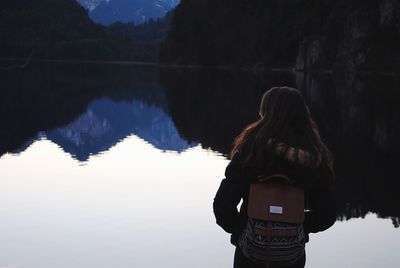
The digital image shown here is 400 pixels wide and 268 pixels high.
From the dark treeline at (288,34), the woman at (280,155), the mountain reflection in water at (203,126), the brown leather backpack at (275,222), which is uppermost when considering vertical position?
the dark treeline at (288,34)

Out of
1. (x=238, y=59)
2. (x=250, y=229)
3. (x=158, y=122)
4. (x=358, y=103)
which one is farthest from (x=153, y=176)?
(x=238, y=59)

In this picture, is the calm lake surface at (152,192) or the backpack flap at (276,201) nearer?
the backpack flap at (276,201)

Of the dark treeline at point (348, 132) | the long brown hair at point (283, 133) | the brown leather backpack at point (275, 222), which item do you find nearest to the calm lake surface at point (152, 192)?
the dark treeline at point (348, 132)

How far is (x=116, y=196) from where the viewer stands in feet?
45.6

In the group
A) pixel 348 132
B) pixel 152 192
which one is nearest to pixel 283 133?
pixel 152 192

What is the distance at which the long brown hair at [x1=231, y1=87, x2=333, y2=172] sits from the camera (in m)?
4.77

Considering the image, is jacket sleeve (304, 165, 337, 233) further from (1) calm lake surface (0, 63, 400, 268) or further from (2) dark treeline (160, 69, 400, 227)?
(2) dark treeline (160, 69, 400, 227)

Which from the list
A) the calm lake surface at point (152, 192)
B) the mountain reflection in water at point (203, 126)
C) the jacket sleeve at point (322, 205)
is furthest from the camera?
the mountain reflection in water at point (203, 126)

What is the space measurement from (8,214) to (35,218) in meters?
0.61

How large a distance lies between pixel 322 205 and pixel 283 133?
59cm

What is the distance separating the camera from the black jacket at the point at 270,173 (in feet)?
15.7

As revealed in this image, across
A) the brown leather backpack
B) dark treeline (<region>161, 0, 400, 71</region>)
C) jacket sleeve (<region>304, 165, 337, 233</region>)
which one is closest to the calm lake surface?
jacket sleeve (<region>304, 165, 337, 233</region>)

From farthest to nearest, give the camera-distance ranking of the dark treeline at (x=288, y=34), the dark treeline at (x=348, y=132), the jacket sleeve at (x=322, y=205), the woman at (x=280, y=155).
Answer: the dark treeline at (x=288, y=34) → the dark treeline at (x=348, y=132) → the jacket sleeve at (x=322, y=205) → the woman at (x=280, y=155)

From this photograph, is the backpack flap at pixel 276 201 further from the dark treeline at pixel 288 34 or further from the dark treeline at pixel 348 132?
the dark treeline at pixel 288 34
